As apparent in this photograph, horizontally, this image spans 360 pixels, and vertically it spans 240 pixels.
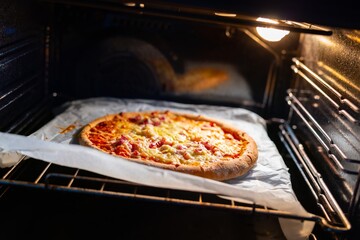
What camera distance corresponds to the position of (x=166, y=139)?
2523 mm

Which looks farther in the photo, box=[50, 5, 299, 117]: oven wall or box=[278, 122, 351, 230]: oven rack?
box=[50, 5, 299, 117]: oven wall

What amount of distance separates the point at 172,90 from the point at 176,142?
738mm

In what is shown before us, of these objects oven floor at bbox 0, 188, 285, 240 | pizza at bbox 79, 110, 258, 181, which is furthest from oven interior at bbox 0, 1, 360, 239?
pizza at bbox 79, 110, 258, 181

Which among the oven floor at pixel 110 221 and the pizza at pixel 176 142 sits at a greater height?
the pizza at pixel 176 142

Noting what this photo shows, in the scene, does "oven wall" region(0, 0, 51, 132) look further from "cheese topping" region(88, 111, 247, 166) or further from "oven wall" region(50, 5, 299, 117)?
"cheese topping" region(88, 111, 247, 166)

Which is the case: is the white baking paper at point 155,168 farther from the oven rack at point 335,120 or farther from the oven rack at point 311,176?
the oven rack at point 335,120

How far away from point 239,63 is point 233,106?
35cm

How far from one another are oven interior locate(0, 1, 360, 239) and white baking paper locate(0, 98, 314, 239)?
10cm

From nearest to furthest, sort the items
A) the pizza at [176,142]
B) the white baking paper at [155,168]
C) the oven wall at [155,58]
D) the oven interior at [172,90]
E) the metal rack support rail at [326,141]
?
the white baking paper at [155,168]
the metal rack support rail at [326,141]
the oven interior at [172,90]
the pizza at [176,142]
the oven wall at [155,58]

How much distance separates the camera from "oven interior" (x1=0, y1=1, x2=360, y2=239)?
1.98 metres

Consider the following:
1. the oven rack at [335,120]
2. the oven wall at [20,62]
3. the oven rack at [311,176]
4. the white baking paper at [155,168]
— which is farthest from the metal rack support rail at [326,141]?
the oven wall at [20,62]

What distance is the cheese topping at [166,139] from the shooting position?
7.57 feet

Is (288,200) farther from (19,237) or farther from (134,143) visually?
(19,237)

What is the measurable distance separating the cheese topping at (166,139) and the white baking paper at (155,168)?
A: 0.18 meters
